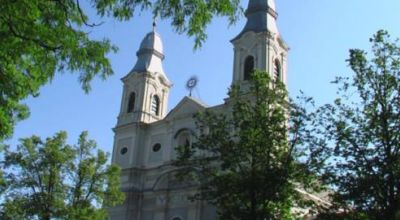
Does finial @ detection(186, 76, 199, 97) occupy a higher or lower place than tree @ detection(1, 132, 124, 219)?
higher

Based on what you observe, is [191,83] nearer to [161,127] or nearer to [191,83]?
[191,83]

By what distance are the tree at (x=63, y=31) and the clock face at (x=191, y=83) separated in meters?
37.7

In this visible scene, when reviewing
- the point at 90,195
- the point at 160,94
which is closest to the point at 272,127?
the point at 90,195

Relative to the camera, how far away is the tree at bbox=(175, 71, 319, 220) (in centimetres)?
1984

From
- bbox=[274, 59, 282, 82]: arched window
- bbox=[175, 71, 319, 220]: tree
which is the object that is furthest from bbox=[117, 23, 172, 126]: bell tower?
bbox=[175, 71, 319, 220]: tree

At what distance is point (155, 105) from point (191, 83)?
4661 millimetres

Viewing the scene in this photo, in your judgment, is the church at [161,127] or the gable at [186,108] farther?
the gable at [186,108]

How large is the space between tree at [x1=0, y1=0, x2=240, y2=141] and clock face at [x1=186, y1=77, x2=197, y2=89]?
3767 cm

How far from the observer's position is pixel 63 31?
8617 mm

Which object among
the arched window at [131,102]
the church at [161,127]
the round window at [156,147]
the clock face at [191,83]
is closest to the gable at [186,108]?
the church at [161,127]

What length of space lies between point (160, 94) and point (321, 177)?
3243 centimetres

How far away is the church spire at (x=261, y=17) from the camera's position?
42713 millimetres

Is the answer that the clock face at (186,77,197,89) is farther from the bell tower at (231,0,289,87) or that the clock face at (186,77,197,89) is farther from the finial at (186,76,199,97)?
the bell tower at (231,0,289,87)

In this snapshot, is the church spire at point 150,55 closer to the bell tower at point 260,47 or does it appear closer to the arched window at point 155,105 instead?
the arched window at point 155,105
